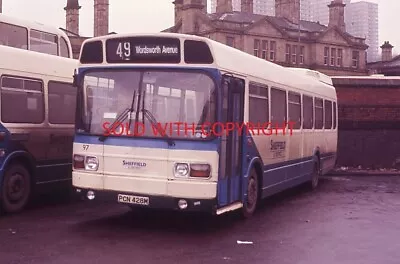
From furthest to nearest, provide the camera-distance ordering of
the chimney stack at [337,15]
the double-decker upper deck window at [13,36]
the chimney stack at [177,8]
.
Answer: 1. the chimney stack at [337,15]
2. the chimney stack at [177,8]
3. the double-decker upper deck window at [13,36]

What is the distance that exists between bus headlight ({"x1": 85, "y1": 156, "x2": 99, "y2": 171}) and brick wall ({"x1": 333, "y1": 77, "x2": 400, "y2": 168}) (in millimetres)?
13769

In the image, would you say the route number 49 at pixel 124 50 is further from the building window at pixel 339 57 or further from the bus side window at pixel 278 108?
the building window at pixel 339 57

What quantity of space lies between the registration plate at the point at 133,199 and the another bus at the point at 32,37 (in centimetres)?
481

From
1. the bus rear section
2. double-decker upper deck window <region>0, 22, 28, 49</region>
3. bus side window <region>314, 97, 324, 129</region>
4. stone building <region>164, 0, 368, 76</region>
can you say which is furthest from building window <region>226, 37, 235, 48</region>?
the bus rear section

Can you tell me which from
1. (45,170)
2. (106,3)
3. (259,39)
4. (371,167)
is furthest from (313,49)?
(45,170)

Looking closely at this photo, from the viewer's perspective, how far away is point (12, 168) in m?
→ 10.3

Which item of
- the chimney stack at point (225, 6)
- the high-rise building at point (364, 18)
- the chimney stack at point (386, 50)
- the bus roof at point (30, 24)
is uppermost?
the high-rise building at point (364, 18)

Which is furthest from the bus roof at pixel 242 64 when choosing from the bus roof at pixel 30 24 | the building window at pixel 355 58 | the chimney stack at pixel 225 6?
the building window at pixel 355 58

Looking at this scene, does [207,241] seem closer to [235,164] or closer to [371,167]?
[235,164]

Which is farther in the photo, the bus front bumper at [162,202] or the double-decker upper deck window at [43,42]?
the double-decker upper deck window at [43,42]

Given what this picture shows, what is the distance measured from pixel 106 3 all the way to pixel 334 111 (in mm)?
51562

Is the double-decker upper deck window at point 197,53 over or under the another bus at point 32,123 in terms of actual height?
over

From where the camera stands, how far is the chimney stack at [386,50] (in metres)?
80.2

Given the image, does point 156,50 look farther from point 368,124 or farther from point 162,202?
point 368,124
